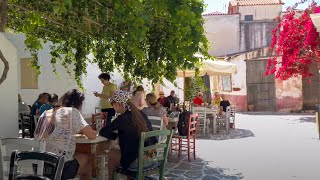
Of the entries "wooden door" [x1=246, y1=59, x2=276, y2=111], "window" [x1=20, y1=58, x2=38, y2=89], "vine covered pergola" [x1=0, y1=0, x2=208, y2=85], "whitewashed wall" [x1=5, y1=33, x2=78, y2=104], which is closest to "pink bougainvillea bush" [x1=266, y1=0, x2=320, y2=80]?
"wooden door" [x1=246, y1=59, x2=276, y2=111]

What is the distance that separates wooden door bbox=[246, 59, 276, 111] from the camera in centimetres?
2111

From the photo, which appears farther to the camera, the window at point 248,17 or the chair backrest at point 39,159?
the window at point 248,17

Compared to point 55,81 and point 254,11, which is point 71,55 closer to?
point 55,81

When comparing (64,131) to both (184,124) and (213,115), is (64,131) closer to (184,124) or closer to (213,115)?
(184,124)

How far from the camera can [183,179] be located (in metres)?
5.99

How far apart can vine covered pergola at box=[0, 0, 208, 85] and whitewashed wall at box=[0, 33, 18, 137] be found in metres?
0.65

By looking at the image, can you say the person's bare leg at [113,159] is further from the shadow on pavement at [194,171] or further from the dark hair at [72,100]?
the shadow on pavement at [194,171]

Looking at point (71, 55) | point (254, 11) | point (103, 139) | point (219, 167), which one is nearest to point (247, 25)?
point (254, 11)

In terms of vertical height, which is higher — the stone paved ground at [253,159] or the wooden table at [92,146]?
the wooden table at [92,146]

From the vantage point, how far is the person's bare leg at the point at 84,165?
454 cm

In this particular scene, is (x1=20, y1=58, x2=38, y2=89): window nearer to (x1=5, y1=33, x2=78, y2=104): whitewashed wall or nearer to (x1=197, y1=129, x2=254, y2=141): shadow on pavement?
(x1=5, y1=33, x2=78, y2=104): whitewashed wall

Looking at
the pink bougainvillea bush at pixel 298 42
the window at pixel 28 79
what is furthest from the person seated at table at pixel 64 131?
the pink bougainvillea bush at pixel 298 42

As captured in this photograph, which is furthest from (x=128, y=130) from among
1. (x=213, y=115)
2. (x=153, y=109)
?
(x=213, y=115)

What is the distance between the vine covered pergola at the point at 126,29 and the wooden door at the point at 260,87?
46.5 ft
